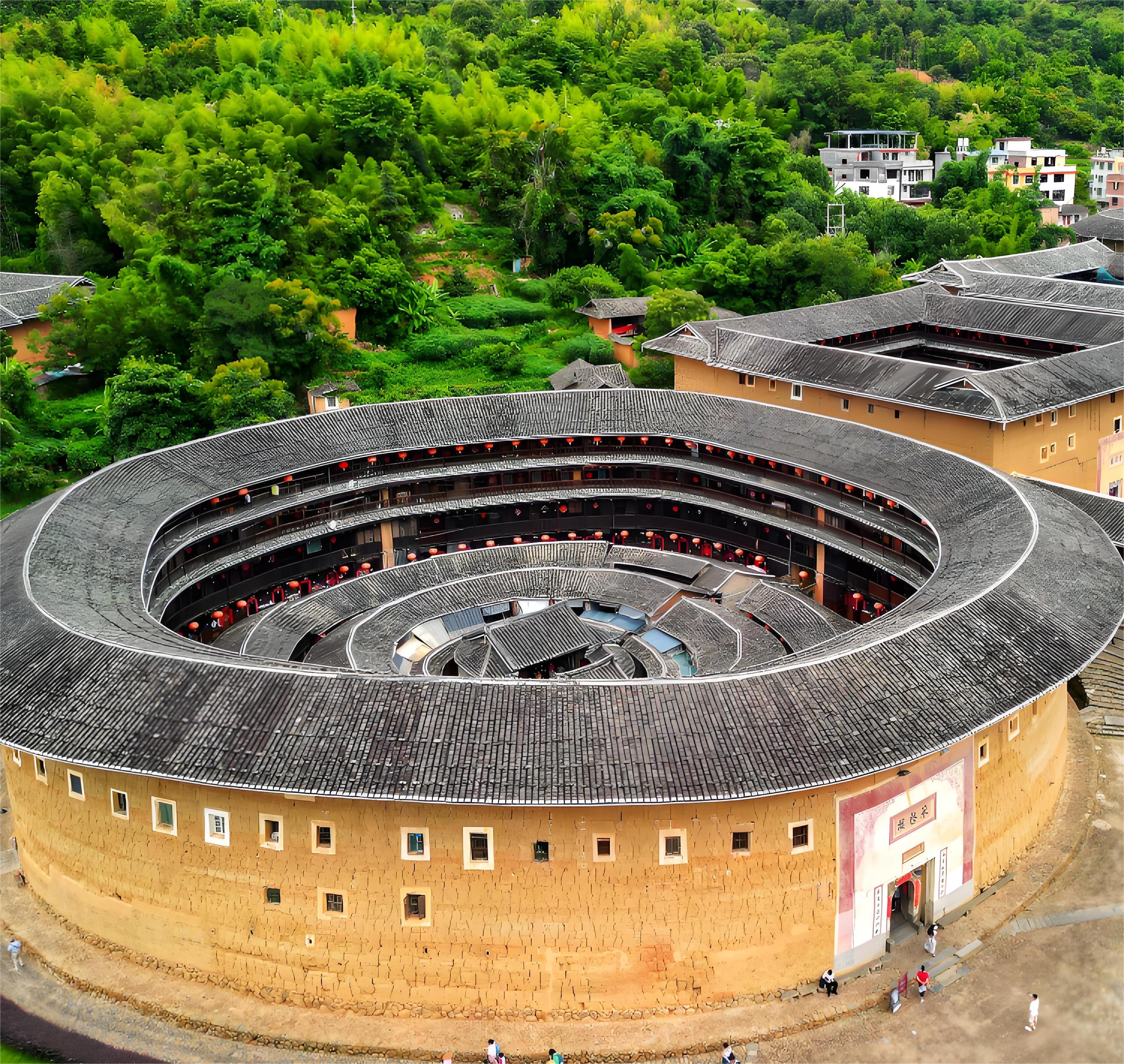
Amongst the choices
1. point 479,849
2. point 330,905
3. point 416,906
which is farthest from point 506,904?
point 330,905

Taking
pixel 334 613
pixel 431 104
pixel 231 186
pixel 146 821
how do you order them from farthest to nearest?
pixel 431 104 → pixel 231 186 → pixel 334 613 → pixel 146 821

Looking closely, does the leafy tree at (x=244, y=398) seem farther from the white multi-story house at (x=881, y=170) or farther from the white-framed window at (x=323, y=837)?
the white multi-story house at (x=881, y=170)

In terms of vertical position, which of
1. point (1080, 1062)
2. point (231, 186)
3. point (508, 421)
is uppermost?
point (231, 186)

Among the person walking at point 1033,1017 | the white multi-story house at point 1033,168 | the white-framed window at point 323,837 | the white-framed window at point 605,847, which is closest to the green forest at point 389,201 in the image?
the white multi-story house at point 1033,168

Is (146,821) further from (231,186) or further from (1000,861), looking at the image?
(231,186)

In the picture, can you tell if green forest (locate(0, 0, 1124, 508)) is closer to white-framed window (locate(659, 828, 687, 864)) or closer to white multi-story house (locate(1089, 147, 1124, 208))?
white multi-story house (locate(1089, 147, 1124, 208))

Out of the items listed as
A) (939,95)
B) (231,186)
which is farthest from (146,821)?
(939,95)
